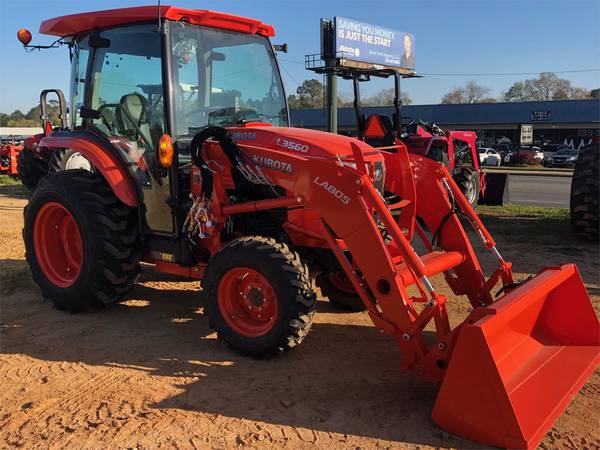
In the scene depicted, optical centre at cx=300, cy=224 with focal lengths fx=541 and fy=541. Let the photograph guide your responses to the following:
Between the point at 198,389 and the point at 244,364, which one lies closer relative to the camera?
the point at 198,389

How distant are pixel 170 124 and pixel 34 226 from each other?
187 centimetres

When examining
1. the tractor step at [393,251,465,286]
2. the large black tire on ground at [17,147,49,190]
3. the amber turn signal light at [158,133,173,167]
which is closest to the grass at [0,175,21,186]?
the large black tire on ground at [17,147,49,190]

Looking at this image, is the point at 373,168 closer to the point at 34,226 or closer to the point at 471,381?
the point at 471,381

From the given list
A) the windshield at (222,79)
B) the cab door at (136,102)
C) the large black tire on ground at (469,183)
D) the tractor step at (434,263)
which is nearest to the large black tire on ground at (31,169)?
the cab door at (136,102)

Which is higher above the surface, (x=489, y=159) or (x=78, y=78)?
(x=78, y=78)

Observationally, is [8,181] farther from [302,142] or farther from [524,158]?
[524,158]

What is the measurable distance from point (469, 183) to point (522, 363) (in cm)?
741

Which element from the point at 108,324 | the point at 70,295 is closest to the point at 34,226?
the point at 70,295

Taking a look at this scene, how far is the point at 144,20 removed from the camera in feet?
14.5

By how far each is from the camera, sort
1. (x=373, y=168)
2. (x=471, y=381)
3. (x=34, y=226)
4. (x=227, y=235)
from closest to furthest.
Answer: (x=471, y=381) < (x=373, y=168) < (x=227, y=235) < (x=34, y=226)

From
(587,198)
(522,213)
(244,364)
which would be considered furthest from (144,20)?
(522,213)

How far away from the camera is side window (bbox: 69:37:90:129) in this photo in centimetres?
501

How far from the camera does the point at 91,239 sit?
4547 mm

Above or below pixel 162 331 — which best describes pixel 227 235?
above
